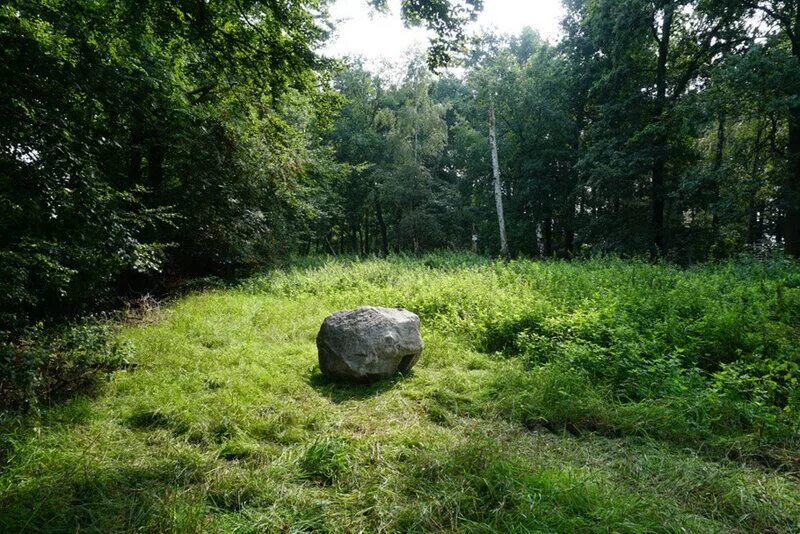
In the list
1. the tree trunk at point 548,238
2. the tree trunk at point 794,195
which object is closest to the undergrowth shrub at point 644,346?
the tree trunk at point 794,195

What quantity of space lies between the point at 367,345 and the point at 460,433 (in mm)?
1635

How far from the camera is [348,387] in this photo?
473 cm

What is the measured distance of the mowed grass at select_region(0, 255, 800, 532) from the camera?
2455 mm

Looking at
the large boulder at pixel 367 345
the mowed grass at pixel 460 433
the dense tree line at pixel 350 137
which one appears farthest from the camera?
the large boulder at pixel 367 345

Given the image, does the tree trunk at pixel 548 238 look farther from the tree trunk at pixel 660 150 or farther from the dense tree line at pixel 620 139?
the tree trunk at pixel 660 150

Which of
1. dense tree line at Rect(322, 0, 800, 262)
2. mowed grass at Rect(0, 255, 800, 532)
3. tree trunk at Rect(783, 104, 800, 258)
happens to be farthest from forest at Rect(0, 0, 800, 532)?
dense tree line at Rect(322, 0, 800, 262)

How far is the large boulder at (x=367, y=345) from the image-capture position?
4773 millimetres

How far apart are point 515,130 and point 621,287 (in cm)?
1851

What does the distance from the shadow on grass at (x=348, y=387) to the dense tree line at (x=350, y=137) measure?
284 centimetres

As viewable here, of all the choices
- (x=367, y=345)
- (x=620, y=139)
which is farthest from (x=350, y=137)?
(x=367, y=345)

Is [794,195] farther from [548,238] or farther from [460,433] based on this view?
[548,238]

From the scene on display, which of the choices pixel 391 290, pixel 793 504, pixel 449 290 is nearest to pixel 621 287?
pixel 449 290

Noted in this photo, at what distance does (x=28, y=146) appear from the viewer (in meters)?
3.29

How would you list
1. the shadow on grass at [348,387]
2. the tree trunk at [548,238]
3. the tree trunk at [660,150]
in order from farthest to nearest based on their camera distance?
the tree trunk at [548,238]
the tree trunk at [660,150]
the shadow on grass at [348,387]
